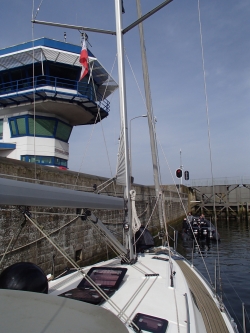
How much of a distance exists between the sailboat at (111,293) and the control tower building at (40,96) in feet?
49.3

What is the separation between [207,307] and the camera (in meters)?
3.90

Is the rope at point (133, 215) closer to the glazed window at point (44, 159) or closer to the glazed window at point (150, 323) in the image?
the glazed window at point (150, 323)

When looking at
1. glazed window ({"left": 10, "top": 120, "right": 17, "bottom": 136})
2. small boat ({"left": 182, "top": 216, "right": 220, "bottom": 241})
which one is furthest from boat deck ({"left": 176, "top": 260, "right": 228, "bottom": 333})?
glazed window ({"left": 10, "top": 120, "right": 17, "bottom": 136})

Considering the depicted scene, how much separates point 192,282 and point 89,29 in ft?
18.1

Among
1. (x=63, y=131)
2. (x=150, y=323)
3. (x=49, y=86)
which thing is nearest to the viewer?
(x=150, y=323)

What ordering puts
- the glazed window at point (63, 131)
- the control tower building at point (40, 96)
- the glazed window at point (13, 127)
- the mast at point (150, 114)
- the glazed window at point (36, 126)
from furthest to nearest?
1. the glazed window at point (63, 131)
2. the glazed window at point (13, 127)
3. the glazed window at point (36, 126)
4. the control tower building at point (40, 96)
5. the mast at point (150, 114)

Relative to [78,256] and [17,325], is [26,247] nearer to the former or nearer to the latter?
[78,256]

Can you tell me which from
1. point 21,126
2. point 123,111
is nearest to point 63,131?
point 21,126

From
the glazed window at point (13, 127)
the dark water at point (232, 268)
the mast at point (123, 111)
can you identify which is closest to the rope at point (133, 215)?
the mast at point (123, 111)

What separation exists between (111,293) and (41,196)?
63.3 inches

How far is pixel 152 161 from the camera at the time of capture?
24.5 ft

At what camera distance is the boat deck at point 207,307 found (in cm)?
340

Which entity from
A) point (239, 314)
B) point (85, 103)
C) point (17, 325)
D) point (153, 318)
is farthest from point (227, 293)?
point (85, 103)

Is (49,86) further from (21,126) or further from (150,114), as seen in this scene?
(150,114)
